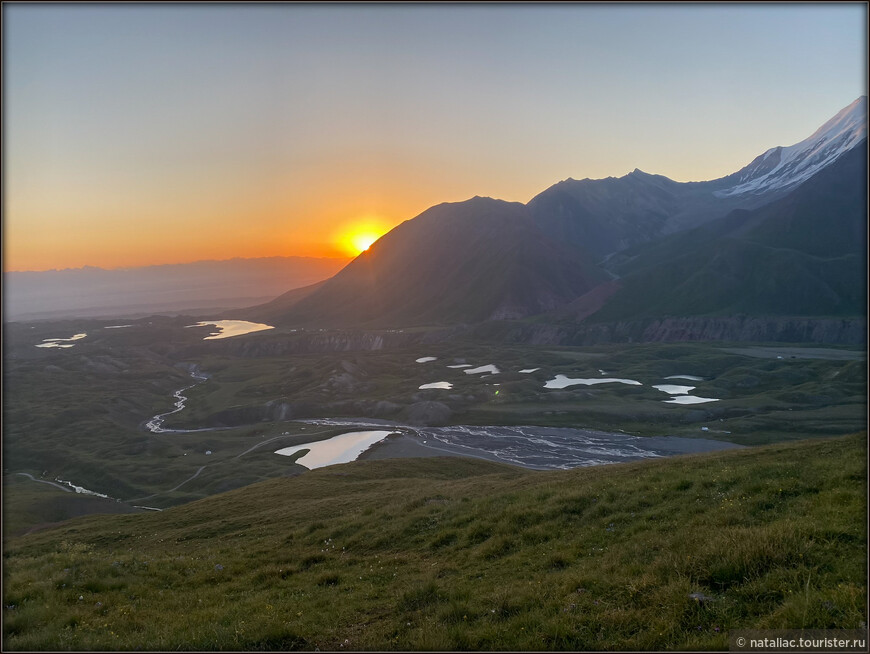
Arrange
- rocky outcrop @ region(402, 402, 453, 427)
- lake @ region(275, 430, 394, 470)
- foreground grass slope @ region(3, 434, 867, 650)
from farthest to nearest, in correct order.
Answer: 1. rocky outcrop @ region(402, 402, 453, 427)
2. lake @ region(275, 430, 394, 470)
3. foreground grass slope @ region(3, 434, 867, 650)

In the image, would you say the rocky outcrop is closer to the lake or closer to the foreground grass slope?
the lake

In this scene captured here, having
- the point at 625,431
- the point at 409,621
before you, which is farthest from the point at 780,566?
the point at 625,431

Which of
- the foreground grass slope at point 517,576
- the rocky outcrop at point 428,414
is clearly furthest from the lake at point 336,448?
the foreground grass slope at point 517,576

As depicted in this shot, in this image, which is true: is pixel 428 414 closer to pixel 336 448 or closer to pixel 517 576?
pixel 336 448

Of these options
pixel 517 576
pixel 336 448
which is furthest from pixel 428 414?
pixel 517 576

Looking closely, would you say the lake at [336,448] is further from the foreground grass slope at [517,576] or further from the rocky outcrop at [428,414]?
the foreground grass slope at [517,576]

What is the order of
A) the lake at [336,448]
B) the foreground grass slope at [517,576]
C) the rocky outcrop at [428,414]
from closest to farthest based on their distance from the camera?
the foreground grass slope at [517,576] < the lake at [336,448] < the rocky outcrop at [428,414]

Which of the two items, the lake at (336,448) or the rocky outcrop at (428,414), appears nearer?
the lake at (336,448)

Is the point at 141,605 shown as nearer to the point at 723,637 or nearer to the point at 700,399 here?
the point at 723,637

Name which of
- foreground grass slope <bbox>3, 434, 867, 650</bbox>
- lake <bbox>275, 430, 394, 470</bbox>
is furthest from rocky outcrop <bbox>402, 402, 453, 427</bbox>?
foreground grass slope <bbox>3, 434, 867, 650</bbox>
